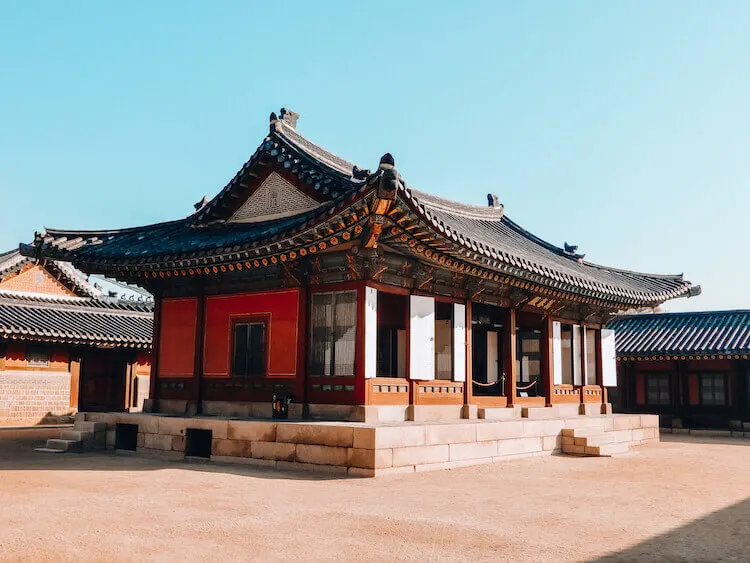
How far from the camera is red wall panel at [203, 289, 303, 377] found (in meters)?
15.9

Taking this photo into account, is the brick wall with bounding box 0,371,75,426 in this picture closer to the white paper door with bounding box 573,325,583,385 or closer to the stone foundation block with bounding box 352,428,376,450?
the stone foundation block with bounding box 352,428,376,450

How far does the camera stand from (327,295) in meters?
15.4

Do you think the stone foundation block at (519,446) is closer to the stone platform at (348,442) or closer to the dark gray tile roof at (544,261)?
the stone platform at (348,442)

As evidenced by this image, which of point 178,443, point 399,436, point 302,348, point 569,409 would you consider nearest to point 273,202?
point 302,348

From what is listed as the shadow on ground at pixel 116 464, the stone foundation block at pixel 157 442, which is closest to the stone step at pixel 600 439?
the shadow on ground at pixel 116 464

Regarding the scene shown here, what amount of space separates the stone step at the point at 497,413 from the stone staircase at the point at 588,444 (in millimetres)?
1390

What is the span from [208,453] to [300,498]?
6062mm

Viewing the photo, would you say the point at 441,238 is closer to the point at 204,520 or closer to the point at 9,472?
the point at 204,520

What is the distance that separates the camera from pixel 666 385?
31.2m

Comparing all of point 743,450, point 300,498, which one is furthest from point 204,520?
point 743,450

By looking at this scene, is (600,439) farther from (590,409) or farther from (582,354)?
(582,354)

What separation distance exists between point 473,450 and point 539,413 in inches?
218

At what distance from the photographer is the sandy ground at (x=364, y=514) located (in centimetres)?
702

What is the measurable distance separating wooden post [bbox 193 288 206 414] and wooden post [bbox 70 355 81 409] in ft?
43.7
